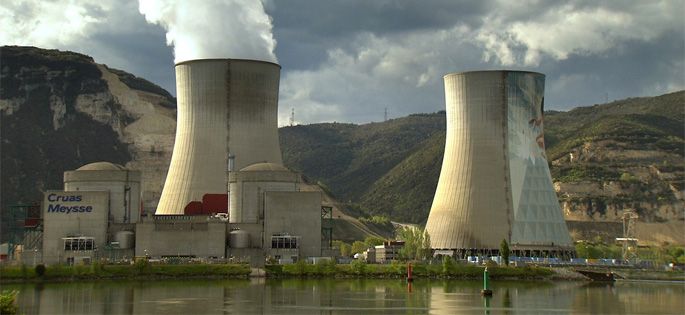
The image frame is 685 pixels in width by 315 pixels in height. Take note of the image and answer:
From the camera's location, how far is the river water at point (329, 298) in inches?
1559

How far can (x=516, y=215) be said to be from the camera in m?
78.7

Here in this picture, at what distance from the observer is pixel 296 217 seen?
74.9 meters

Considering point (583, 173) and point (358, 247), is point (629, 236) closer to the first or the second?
point (583, 173)

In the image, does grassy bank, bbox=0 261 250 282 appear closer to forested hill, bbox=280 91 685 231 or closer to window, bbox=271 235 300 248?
window, bbox=271 235 300 248

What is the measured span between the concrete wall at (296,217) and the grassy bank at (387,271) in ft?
19.3

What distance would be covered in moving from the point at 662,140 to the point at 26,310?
132m

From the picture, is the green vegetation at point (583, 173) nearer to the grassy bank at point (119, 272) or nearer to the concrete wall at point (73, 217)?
the concrete wall at point (73, 217)

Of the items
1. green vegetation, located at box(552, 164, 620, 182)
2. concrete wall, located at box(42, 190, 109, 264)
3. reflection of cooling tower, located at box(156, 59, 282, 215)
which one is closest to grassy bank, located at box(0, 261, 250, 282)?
concrete wall, located at box(42, 190, 109, 264)

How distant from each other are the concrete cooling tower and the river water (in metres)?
15.0

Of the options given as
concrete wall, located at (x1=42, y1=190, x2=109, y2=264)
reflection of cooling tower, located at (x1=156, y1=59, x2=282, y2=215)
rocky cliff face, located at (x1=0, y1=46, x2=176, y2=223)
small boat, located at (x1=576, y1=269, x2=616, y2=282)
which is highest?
rocky cliff face, located at (x1=0, y1=46, x2=176, y2=223)

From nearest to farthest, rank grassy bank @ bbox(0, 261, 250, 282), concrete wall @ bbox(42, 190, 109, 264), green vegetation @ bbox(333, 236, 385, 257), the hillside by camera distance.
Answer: grassy bank @ bbox(0, 261, 250, 282) → concrete wall @ bbox(42, 190, 109, 264) → green vegetation @ bbox(333, 236, 385, 257) → the hillside

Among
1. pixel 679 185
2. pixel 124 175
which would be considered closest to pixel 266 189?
pixel 124 175

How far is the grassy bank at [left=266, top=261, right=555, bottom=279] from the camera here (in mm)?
67000

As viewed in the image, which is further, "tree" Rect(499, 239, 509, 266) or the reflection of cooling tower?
the reflection of cooling tower
